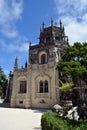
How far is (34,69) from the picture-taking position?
3067 centimetres

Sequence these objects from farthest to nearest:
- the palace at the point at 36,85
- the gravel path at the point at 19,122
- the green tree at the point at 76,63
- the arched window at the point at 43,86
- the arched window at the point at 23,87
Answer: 1. the arched window at the point at 23,87
2. the arched window at the point at 43,86
3. the palace at the point at 36,85
4. the green tree at the point at 76,63
5. the gravel path at the point at 19,122

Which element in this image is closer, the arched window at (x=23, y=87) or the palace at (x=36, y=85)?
the palace at (x=36, y=85)

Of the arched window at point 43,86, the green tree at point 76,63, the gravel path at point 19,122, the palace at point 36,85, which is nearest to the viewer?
the gravel path at point 19,122

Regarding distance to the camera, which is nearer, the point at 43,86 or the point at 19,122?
the point at 19,122

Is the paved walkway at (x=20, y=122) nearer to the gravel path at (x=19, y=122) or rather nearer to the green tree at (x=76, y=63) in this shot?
the gravel path at (x=19, y=122)

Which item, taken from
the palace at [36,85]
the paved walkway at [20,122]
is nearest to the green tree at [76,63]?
the paved walkway at [20,122]

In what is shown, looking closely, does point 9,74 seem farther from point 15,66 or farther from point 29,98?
point 29,98

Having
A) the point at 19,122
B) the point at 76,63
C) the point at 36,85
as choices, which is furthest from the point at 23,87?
the point at 76,63

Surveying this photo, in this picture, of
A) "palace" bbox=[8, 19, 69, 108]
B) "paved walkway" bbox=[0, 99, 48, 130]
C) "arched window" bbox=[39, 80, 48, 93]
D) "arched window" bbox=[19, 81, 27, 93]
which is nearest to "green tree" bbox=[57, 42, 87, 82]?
Result: "paved walkway" bbox=[0, 99, 48, 130]

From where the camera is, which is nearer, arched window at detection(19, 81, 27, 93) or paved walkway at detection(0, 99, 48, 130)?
paved walkway at detection(0, 99, 48, 130)

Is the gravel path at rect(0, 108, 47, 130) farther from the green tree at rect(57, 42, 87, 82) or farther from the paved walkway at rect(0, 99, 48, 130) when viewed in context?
the green tree at rect(57, 42, 87, 82)

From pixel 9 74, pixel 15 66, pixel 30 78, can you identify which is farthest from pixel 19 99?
pixel 9 74

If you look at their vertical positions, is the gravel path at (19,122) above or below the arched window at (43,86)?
below

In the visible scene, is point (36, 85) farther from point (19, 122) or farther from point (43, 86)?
point (19, 122)
